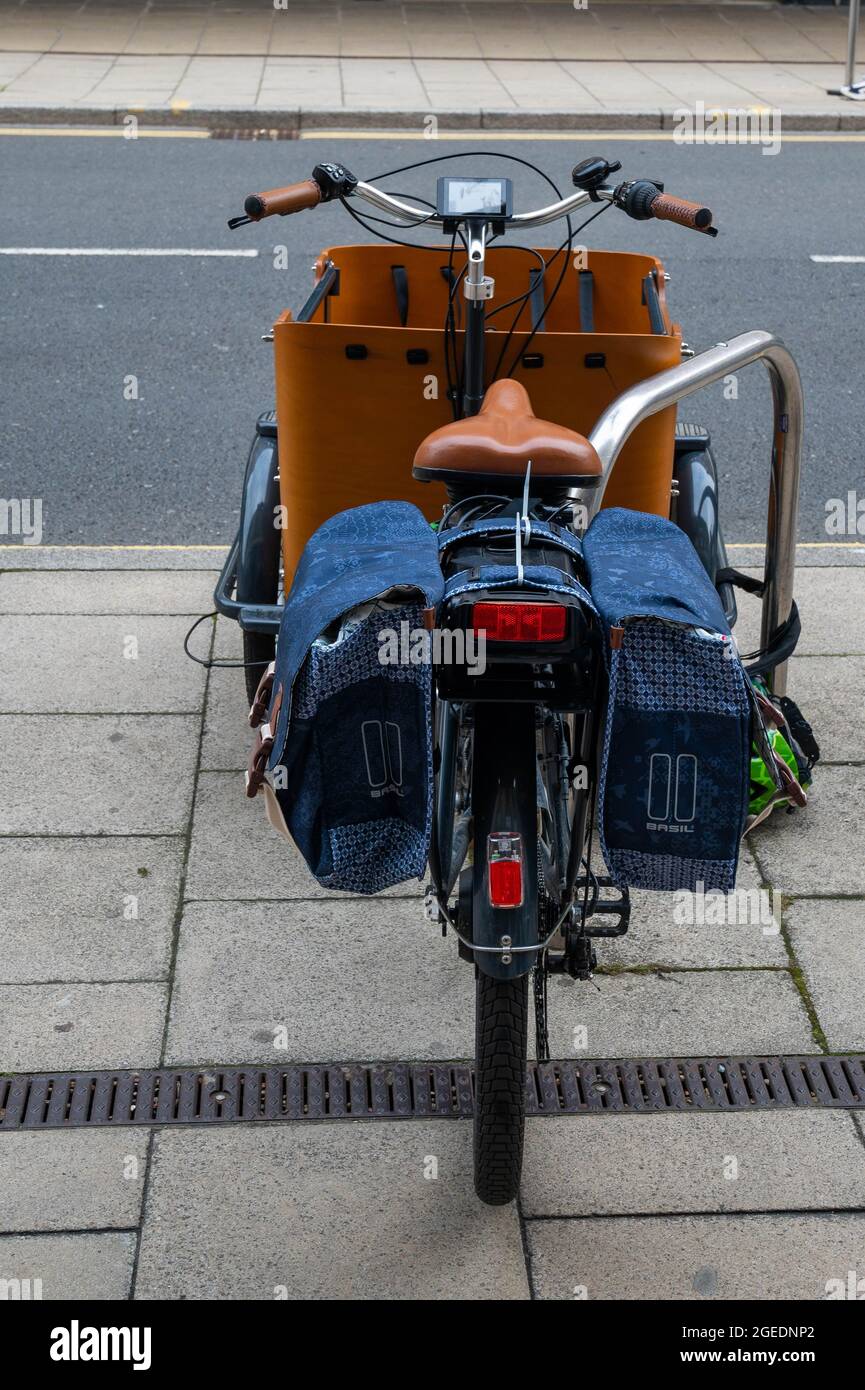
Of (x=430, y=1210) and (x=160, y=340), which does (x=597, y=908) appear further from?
(x=160, y=340)

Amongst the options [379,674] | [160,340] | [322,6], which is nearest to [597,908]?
[379,674]

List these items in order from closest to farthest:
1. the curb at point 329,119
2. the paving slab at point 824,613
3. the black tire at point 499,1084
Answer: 1. the black tire at point 499,1084
2. the paving slab at point 824,613
3. the curb at point 329,119

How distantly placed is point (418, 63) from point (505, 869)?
537 inches

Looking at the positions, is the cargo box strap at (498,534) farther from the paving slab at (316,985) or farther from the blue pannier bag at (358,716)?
the paving slab at (316,985)

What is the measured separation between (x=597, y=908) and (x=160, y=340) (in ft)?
18.7

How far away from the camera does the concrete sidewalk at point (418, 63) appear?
1272 cm

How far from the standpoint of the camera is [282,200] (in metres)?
3.77

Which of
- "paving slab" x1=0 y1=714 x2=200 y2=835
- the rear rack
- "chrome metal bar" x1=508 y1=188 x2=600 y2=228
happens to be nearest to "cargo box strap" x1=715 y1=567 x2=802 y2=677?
the rear rack

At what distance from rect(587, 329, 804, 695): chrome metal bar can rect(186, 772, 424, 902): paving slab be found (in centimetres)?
124

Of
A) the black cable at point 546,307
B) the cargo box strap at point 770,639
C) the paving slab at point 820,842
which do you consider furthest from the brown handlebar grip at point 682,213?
the paving slab at point 820,842

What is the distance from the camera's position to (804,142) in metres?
12.5

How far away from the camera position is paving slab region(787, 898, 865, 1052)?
135 inches

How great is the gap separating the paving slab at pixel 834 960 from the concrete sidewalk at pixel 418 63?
10229 mm

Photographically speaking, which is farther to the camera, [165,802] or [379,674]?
→ [165,802]
